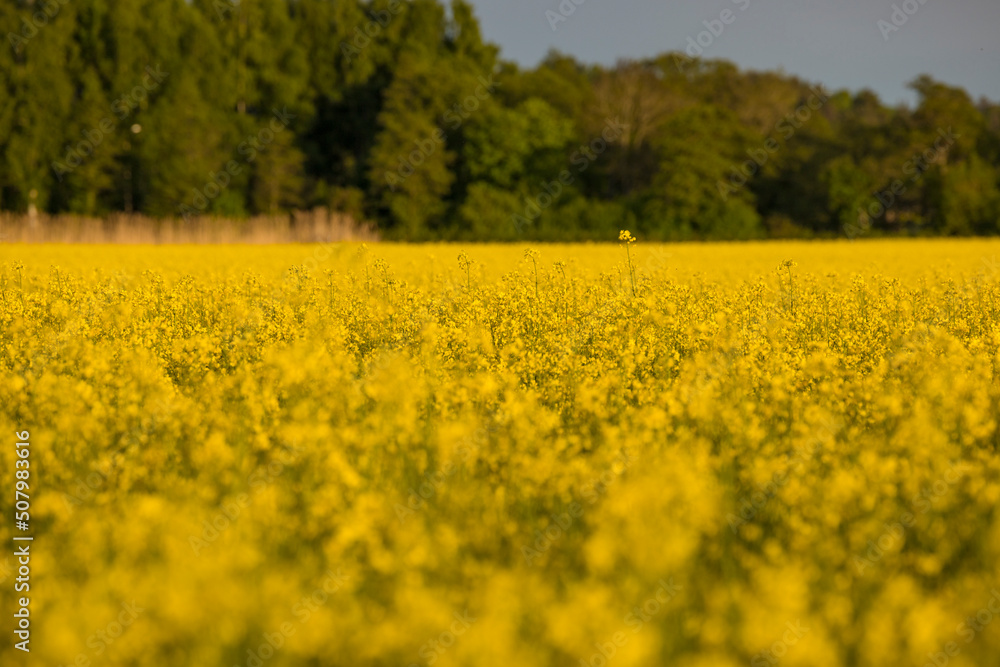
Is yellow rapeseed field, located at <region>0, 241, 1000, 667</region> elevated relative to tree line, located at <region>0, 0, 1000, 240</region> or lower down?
lower down

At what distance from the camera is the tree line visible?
155ft

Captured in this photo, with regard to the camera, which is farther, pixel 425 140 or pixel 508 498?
pixel 425 140

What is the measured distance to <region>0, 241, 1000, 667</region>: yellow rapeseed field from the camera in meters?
3.03

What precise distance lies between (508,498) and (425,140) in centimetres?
4554

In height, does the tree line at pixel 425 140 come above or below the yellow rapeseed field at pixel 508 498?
above

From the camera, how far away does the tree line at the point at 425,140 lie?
4719cm

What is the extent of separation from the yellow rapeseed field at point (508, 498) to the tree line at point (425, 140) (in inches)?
1304

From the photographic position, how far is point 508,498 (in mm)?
4457

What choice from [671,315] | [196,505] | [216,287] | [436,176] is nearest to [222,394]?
[196,505]

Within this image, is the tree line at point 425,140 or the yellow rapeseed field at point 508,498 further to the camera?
the tree line at point 425,140

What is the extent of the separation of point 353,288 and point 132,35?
2019 inches

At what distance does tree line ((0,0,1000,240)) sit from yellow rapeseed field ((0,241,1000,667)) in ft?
109

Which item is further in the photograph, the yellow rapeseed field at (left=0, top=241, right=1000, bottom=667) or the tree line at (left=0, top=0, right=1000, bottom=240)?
Answer: the tree line at (left=0, top=0, right=1000, bottom=240)

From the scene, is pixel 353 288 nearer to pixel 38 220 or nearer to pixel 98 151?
pixel 38 220
